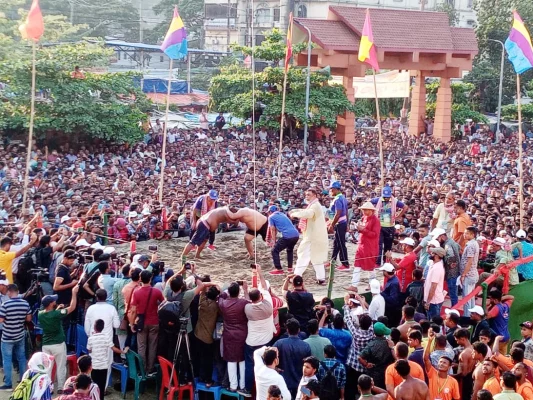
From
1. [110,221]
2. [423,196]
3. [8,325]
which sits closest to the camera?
[8,325]

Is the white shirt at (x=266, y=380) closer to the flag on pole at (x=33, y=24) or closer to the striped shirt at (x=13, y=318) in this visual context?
the striped shirt at (x=13, y=318)

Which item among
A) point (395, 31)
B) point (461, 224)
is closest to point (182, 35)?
point (461, 224)

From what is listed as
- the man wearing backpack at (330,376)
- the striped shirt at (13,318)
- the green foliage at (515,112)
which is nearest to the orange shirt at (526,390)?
the man wearing backpack at (330,376)

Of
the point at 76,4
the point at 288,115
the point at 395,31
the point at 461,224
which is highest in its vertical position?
the point at 76,4

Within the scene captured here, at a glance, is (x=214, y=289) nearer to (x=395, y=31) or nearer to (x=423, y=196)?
(x=423, y=196)

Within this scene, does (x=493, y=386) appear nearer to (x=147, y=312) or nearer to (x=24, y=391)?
(x=147, y=312)

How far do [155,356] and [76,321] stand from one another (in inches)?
57.6

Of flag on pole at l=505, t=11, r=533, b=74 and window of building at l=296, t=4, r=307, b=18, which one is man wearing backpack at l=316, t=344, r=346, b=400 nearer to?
flag on pole at l=505, t=11, r=533, b=74

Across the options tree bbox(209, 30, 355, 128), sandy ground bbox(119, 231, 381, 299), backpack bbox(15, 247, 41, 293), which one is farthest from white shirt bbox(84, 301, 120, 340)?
tree bbox(209, 30, 355, 128)

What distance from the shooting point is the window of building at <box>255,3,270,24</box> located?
53812 mm

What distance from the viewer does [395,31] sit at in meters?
30.4

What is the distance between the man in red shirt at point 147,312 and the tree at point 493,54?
3434 cm

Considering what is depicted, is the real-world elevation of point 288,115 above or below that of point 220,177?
above

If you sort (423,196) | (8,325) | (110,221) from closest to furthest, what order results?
1. (8,325)
2. (110,221)
3. (423,196)
